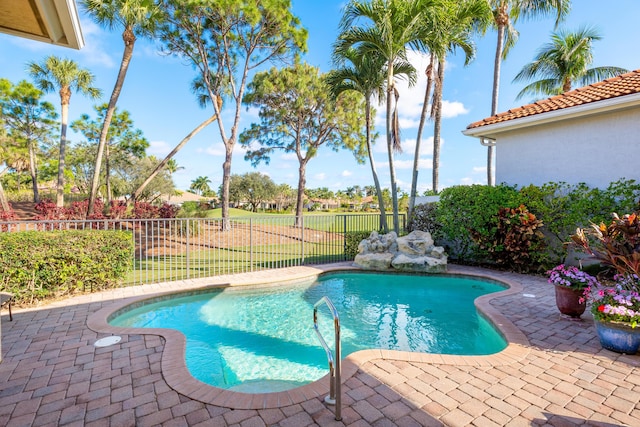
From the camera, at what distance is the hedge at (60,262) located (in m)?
5.02

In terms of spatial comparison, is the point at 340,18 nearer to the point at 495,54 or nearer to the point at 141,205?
the point at 495,54

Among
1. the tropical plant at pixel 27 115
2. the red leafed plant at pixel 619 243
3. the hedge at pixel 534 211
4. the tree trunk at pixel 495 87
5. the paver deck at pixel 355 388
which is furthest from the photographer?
the tropical plant at pixel 27 115

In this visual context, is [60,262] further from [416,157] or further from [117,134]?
[117,134]

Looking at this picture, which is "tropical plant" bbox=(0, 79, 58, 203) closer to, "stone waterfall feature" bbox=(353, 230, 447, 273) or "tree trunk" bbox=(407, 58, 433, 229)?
"stone waterfall feature" bbox=(353, 230, 447, 273)

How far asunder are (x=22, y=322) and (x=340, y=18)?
10.3 meters

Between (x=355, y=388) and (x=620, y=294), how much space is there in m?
3.52

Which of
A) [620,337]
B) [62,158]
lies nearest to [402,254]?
[620,337]

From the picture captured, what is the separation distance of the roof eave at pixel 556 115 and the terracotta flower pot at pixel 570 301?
16.5 ft

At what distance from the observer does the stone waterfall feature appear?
27.6ft

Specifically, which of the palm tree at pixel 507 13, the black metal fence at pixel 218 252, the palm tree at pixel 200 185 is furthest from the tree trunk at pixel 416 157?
the palm tree at pixel 200 185

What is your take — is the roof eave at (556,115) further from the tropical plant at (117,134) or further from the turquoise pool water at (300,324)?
the tropical plant at (117,134)

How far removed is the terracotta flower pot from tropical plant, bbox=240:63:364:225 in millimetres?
14050

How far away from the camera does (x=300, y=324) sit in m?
5.40

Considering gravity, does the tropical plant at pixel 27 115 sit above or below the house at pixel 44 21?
above
